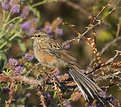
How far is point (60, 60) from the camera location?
13.9 feet

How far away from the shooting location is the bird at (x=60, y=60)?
336 centimetres

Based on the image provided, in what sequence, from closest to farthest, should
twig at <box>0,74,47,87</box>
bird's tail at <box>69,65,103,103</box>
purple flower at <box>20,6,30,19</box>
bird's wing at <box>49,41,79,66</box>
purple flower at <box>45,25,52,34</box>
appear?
twig at <box>0,74,47,87</box>
bird's tail at <box>69,65,103,103</box>
bird's wing at <box>49,41,79,66</box>
purple flower at <box>20,6,30,19</box>
purple flower at <box>45,25,52,34</box>

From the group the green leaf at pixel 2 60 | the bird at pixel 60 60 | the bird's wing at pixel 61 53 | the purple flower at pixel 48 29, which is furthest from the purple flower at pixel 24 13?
the green leaf at pixel 2 60

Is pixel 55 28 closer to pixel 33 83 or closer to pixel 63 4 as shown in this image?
pixel 33 83

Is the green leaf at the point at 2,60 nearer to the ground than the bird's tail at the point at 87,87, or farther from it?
farther from it

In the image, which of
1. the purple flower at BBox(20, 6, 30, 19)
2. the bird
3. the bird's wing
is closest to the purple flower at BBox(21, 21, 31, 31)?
the bird

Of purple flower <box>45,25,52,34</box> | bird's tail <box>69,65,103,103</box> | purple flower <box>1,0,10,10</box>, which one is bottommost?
bird's tail <box>69,65,103,103</box>

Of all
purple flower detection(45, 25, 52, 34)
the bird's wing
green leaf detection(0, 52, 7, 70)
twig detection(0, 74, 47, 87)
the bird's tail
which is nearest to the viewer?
twig detection(0, 74, 47, 87)

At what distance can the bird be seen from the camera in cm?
336

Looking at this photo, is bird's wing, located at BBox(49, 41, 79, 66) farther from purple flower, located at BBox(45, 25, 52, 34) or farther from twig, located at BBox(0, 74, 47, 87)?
twig, located at BBox(0, 74, 47, 87)

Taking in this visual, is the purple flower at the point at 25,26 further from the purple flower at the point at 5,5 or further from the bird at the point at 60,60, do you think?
the purple flower at the point at 5,5

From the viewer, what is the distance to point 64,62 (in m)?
4.20

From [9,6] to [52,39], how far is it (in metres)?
1.03

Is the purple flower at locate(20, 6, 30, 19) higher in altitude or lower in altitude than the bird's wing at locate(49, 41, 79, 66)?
higher
